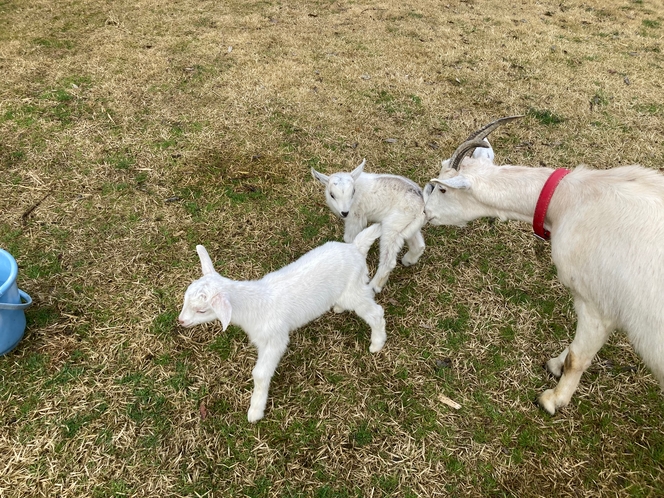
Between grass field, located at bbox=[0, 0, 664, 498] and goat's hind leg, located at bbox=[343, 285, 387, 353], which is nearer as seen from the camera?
grass field, located at bbox=[0, 0, 664, 498]

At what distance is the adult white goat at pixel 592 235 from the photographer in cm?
260

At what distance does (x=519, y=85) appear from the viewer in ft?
23.8

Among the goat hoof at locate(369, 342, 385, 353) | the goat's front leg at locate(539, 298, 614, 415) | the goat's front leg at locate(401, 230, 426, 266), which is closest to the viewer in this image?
the goat's front leg at locate(539, 298, 614, 415)

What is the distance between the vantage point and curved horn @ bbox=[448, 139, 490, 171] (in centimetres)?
350

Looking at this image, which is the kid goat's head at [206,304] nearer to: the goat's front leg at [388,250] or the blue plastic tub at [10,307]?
the blue plastic tub at [10,307]

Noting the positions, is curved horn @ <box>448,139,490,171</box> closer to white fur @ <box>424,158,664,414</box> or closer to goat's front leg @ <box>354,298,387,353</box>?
white fur @ <box>424,158,664,414</box>

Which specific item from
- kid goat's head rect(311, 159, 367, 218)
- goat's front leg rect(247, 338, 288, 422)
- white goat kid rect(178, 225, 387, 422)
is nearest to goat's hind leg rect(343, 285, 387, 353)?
white goat kid rect(178, 225, 387, 422)

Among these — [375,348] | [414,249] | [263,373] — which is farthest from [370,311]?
[414,249]

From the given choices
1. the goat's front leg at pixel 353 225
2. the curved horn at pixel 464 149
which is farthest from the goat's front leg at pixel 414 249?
the curved horn at pixel 464 149

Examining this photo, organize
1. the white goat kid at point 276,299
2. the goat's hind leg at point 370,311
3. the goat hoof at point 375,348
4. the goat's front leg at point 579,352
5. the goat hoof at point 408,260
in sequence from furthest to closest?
the goat hoof at point 408,260, the goat hoof at point 375,348, the goat's hind leg at point 370,311, the goat's front leg at point 579,352, the white goat kid at point 276,299

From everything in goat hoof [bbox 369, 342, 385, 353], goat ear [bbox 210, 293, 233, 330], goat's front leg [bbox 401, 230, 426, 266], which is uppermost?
goat ear [bbox 210, 293, 233, 330]

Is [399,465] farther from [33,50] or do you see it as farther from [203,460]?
[33,50]

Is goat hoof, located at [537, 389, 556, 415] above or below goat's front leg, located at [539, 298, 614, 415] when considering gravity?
below

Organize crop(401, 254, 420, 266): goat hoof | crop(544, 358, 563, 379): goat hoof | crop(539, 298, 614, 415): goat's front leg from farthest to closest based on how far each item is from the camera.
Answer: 1. crop(401, 254, 420, 266): goat hoof
2. crop(544, 358, 563, 379): goat hoof
3. crop(539, 298, 614, 415): goat's front leg
